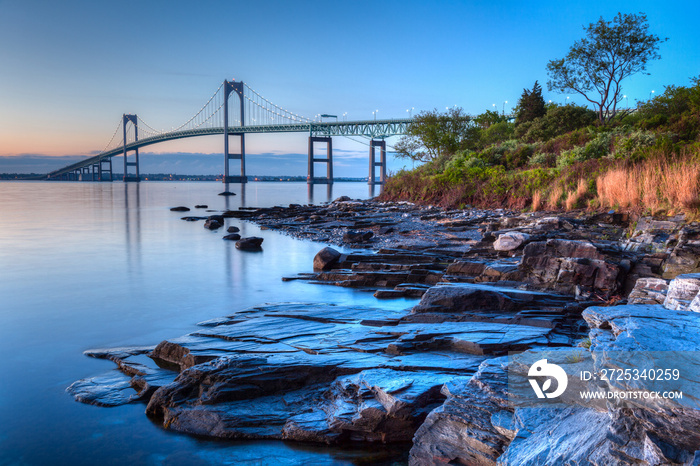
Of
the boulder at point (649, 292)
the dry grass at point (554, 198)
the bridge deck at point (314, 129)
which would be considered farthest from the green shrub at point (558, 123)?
the bridge deck at point (314, 129)

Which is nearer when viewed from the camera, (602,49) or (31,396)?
(31,396)

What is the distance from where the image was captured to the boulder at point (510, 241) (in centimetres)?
932

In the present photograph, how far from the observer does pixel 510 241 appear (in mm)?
9414

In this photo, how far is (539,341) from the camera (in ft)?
14.1

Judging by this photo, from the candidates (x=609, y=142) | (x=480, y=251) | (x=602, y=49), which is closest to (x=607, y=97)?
(x=602, y=49)

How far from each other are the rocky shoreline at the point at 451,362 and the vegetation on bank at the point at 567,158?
11.6 feet

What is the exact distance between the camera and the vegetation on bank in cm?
1155

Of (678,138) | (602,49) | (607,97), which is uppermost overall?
(602,49)

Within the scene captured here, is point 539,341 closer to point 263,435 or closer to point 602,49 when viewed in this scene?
point 263,435

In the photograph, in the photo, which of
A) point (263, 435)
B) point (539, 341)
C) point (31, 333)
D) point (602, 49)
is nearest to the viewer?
point (263, 435)

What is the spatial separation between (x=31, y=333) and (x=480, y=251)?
7716 millimetres

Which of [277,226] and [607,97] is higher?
[607,97]

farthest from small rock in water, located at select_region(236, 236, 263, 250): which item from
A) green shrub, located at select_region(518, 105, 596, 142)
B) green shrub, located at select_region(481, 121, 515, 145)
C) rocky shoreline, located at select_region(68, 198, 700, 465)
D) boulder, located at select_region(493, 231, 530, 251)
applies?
green shrub, located at select_region(481, 121, 515, 145)

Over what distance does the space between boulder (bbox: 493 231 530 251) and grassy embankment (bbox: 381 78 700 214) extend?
3.00 m
